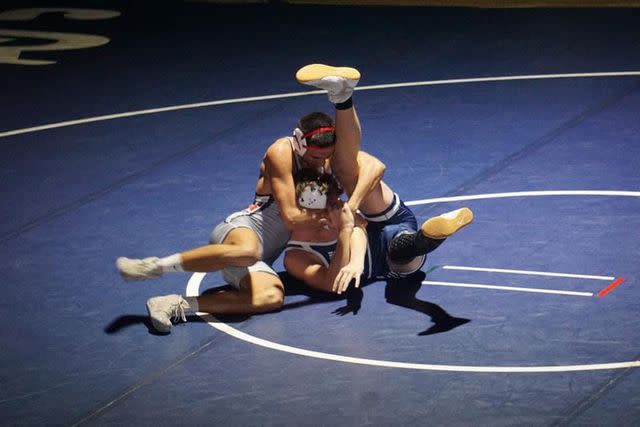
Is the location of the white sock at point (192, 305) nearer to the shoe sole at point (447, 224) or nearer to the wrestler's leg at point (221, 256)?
the wrestler's leg at point (221, 256)

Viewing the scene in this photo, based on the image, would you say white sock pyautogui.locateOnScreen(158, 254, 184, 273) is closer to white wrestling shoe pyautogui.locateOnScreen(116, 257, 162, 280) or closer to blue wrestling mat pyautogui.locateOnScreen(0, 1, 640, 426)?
white wrestling shoe pyautogui.locateOnScreen(116, 257, 162, 280)

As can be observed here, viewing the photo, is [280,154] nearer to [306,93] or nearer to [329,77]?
[329,77]

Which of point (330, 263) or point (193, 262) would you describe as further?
point (330, 263)

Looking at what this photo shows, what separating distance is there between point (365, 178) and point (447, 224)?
0.72 m

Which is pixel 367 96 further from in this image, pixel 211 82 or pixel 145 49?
pixel 145 49

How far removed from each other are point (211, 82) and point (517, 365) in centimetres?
695

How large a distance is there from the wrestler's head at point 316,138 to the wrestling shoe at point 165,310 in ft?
3.77

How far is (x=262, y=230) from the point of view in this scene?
8.79 meters

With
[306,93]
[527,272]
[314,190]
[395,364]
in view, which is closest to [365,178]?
[314,190]

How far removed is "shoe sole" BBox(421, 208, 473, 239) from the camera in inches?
323

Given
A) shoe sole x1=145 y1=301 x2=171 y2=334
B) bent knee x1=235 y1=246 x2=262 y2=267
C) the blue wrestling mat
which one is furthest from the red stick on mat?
shoe sole x1=145 y1=301 x2=171 y2=334

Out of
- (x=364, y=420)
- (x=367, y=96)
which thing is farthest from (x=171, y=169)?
(x=364, y=420)

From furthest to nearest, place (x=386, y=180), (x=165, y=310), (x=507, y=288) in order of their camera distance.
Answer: (x=386, y=180)
(x=507, y=288)
(x=165, y=310)

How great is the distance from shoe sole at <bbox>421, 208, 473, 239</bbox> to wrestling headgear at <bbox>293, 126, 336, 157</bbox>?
82 centimetres
